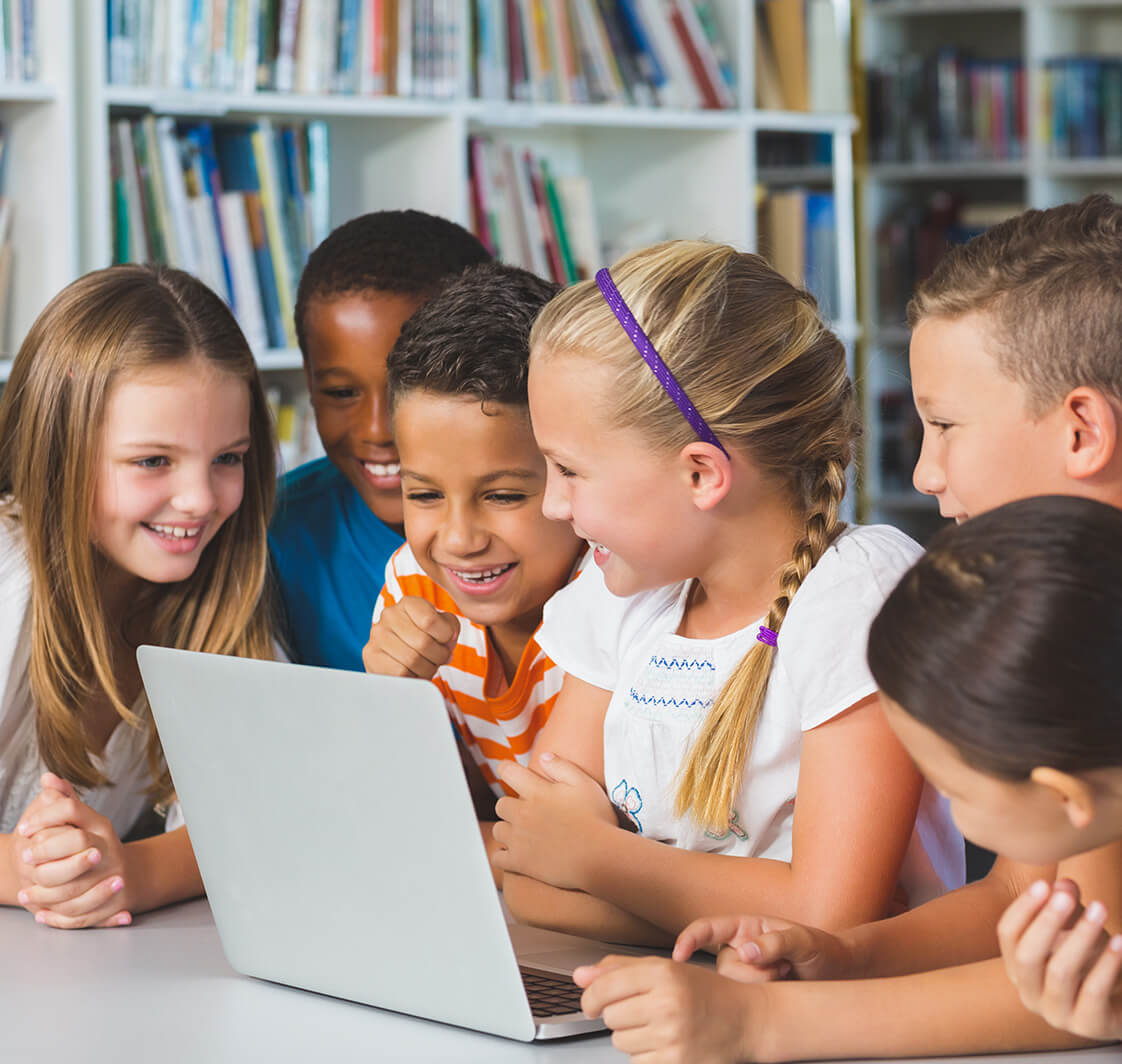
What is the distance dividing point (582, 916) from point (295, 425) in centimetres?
173

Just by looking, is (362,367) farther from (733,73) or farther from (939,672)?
(733,73)

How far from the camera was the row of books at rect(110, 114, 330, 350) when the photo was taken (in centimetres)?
247

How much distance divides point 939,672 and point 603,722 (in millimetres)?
532

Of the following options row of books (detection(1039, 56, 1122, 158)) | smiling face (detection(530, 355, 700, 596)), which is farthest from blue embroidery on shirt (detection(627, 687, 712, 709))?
row of books (detection(1039, 56, 1122, 158))

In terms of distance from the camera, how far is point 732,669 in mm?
1150

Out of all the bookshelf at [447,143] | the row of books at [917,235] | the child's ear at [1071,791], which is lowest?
the child's ear at [1071,791]

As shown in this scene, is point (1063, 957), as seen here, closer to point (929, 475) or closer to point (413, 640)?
point (929, 475)

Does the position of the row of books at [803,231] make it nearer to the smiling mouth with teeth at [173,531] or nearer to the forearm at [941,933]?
the smiling mouth with teeth at [173,531]

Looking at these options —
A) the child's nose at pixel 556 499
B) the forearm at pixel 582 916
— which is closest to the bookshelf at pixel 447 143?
the child's nose at pixel 556 499

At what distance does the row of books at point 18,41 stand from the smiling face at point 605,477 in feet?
5.19

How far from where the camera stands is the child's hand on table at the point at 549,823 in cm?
112

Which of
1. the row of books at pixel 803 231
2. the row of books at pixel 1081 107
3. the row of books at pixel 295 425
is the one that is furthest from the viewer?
the row of books at pixel 1081 107

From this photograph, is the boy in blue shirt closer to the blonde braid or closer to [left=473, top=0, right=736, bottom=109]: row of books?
the blonde braid

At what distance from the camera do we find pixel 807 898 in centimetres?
103
